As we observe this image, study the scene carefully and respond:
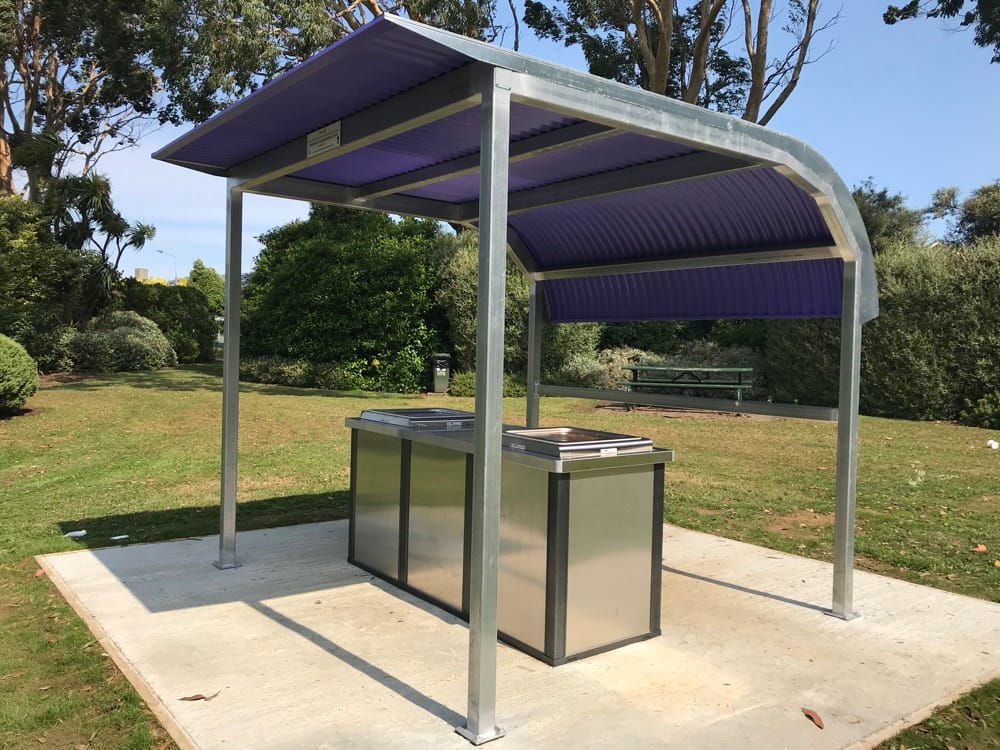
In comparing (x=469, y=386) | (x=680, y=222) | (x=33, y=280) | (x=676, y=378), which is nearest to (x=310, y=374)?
(x=469, y=386)

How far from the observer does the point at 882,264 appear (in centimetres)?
1494

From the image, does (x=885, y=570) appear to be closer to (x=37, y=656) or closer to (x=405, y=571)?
(x=405, y=571)

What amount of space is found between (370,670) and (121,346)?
794 inches

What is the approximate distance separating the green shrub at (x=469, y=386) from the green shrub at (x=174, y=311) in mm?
11101

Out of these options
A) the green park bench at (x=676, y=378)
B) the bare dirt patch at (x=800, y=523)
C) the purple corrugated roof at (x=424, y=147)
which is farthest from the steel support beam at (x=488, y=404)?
the green park bench at (x=676, y=378)

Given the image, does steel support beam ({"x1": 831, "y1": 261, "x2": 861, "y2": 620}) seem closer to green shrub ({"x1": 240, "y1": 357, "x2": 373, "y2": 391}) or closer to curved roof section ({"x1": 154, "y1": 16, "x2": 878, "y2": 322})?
curved roof section ({"x1": 154, "y1": 16, "x2": 878, "y2": 322})

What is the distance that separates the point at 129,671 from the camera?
11.6 feet

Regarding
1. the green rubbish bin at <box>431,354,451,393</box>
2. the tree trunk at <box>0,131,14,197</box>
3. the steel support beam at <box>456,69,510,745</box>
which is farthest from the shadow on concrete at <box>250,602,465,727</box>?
the tree trunk at <box>0,131,14,197</box>

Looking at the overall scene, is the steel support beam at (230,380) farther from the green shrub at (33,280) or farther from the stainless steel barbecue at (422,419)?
the green shrub at (33,280)

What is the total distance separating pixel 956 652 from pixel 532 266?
13.1ft

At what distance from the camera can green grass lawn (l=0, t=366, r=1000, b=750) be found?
3367 millimetres

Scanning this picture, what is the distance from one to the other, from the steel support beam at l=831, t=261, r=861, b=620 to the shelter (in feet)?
0.04

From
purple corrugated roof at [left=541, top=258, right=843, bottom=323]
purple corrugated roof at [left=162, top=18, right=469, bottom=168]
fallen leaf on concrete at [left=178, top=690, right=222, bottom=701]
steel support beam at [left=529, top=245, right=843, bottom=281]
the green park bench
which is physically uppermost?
purple corrugated roof at [left=162, top=18, right=469, bottom=168]

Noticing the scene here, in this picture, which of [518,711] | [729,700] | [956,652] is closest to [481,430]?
[518,711]
